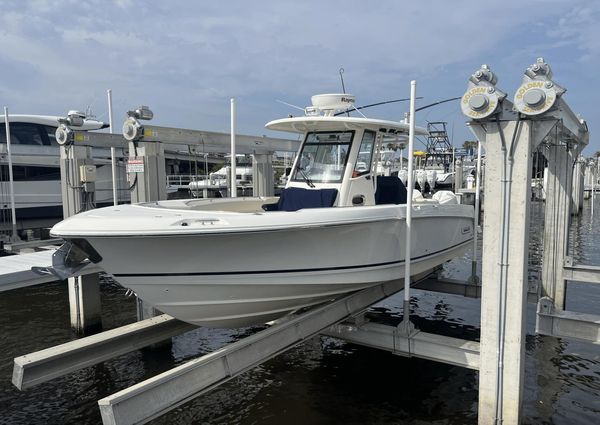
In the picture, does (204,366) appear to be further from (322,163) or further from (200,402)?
(322,163)

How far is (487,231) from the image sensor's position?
4.06 m

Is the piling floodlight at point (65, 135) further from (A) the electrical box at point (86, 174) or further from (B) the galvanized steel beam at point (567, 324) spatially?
(B) the galvanized steel beam at point (567, 324)

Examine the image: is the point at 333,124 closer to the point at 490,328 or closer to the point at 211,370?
the point at 490,328

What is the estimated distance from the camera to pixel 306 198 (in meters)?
5.86

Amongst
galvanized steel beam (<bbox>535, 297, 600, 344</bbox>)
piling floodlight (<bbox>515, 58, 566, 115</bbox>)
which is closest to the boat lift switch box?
piling floodlight (<bbox>515, 58, 566, 115</bbox>)

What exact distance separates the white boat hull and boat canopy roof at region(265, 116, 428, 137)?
131 cm

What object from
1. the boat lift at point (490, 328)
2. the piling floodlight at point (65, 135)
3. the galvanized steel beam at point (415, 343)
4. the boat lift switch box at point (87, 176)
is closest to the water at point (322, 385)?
the galvanized steel beam at point (415, 343)

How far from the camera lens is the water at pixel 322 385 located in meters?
5.14

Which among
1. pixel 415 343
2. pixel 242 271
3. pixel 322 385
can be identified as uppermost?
pixel 242 271

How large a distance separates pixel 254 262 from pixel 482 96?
2394 millimetres

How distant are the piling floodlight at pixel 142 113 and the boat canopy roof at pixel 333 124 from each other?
2090mm

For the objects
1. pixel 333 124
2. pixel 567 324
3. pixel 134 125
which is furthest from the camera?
pixel 134 125

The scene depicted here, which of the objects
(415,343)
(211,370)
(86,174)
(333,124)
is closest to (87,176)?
(86,174)

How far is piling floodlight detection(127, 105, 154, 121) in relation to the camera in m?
7.21
